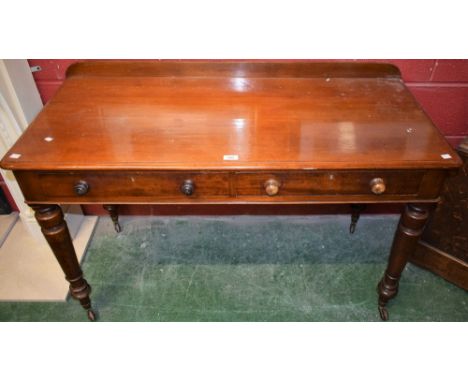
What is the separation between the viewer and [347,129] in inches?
52.7

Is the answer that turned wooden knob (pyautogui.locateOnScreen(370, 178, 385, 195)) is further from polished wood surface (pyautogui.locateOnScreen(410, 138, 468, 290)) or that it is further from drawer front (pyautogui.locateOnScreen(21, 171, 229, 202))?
polished wood surface (pyautogui.locateOnScreen(410, 138, 468, 290))

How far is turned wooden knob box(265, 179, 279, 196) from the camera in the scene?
124 cm

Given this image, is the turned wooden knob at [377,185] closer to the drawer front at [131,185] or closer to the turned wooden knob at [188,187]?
the drawer front at [131,185]

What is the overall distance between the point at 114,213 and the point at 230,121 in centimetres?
107

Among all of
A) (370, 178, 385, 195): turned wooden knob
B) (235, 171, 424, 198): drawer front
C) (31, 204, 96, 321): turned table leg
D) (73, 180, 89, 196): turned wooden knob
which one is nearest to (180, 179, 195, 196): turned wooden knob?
(235, 171, 424, 198): drawer front

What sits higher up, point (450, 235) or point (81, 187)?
point (81, 187)

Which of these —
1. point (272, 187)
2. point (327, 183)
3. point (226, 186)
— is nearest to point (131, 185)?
point (226, 186)

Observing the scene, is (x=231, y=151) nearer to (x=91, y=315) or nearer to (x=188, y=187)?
(x=188, y=187)

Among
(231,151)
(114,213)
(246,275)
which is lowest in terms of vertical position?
(246,275)

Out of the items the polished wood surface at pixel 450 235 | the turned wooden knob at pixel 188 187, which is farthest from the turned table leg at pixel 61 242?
the polished wood surface at pixel 450 235

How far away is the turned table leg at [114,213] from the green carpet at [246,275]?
51 mm

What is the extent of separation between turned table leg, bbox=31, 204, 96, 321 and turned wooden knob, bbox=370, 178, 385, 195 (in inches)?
43.1

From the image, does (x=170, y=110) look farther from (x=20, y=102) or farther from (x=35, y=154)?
(x=20, y=102)

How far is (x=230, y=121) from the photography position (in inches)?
54.3
